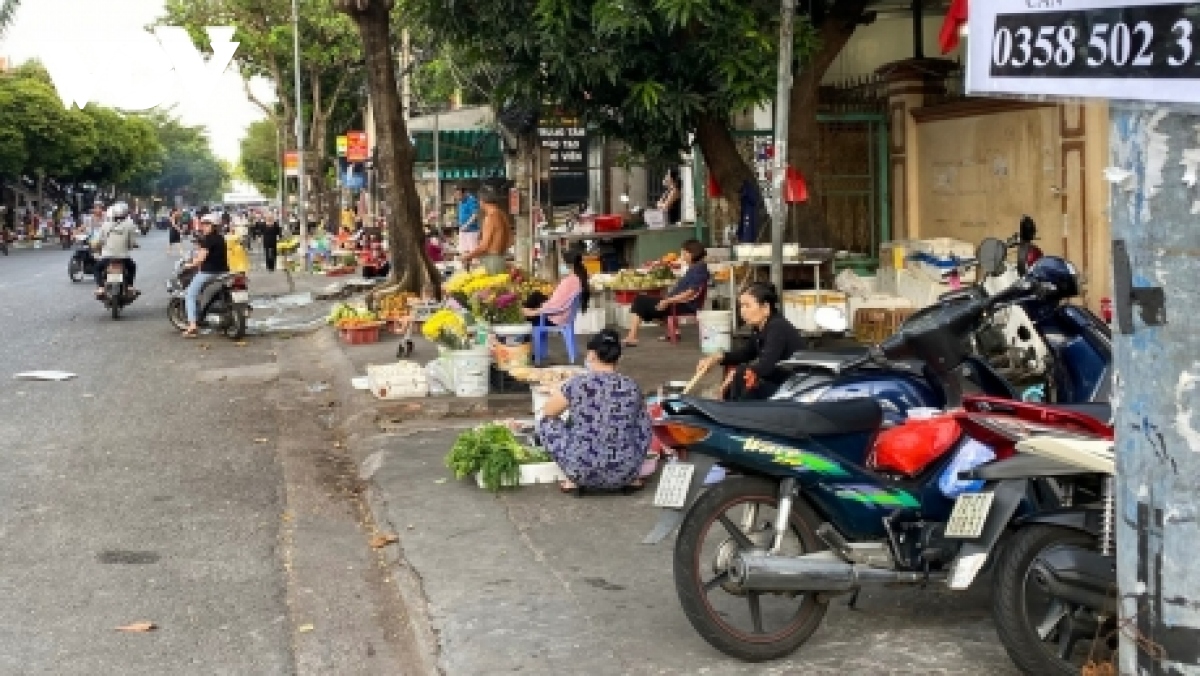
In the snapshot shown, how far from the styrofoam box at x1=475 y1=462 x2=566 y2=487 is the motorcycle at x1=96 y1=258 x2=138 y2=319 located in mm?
13150

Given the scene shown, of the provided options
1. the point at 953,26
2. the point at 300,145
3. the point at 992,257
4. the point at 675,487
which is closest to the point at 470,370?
the point at 953,26

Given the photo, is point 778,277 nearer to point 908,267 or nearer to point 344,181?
point 908,267

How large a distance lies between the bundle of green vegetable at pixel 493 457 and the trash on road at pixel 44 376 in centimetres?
696

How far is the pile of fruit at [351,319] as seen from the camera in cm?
1568

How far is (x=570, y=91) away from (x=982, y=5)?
8.74 meters

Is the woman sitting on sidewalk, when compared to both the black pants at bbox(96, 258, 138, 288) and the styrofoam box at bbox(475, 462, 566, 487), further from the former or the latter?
the black pants at bbox(96, 258, 138, 288)

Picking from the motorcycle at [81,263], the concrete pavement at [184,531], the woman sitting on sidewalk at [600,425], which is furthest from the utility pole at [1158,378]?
the motorcycle at [81,263]

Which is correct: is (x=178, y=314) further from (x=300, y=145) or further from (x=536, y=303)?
(x=300, y=145)

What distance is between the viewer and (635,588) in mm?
5996

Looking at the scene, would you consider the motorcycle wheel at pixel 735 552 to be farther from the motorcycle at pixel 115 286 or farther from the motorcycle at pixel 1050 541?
the motorcycle at pixel 115 286

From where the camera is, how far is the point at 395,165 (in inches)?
720

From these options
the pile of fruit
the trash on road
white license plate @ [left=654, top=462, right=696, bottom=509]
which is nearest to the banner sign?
white license plate @ [left=654, top=462, right=696, bottom=509]

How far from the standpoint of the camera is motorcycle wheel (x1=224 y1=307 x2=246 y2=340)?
1720 centimetres

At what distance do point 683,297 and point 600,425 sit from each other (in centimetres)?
614
